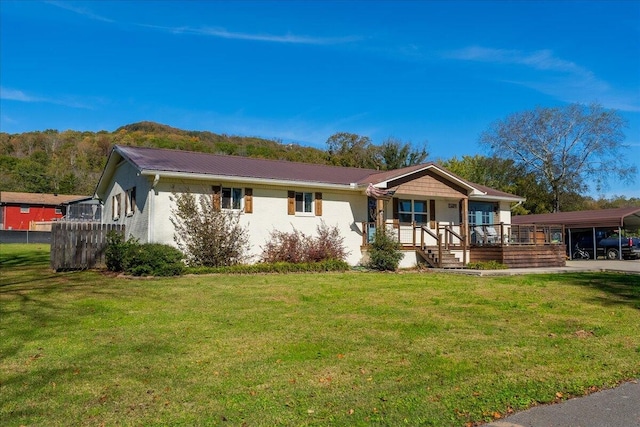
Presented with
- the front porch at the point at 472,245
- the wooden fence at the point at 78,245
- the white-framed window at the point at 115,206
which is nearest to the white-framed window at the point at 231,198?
the wooden fence at the point at 78,245

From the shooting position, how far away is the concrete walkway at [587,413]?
3.88m

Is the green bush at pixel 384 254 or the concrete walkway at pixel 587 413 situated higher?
the green bush at pixel 384 254

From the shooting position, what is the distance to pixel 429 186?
66.5 feet

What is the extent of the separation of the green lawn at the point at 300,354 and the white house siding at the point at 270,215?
550cm

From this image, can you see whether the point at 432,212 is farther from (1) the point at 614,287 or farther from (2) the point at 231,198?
(1) the point at 614,287

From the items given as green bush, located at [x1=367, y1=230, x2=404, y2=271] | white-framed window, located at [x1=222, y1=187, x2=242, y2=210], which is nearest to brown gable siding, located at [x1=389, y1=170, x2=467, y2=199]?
green bush, located at [x1=367, y1=230, x2=404, y2=271]

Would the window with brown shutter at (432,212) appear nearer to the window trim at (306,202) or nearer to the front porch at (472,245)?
the front porch at (472,245)

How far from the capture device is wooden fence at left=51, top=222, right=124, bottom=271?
15.6m

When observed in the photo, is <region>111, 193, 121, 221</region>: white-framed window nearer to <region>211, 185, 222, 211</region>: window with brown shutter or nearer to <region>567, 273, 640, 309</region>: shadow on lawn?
<region>211, 185, 222, 211</region>: window with brown shutter

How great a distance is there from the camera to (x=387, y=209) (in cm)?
2059

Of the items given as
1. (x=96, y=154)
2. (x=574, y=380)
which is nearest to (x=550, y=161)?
(x=574, y=380)

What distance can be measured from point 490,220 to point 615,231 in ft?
39.6

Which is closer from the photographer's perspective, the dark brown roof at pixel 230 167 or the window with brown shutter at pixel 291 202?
the dark brown roof at pixel 230 167

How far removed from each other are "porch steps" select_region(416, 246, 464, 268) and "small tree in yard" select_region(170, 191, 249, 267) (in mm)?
7936
